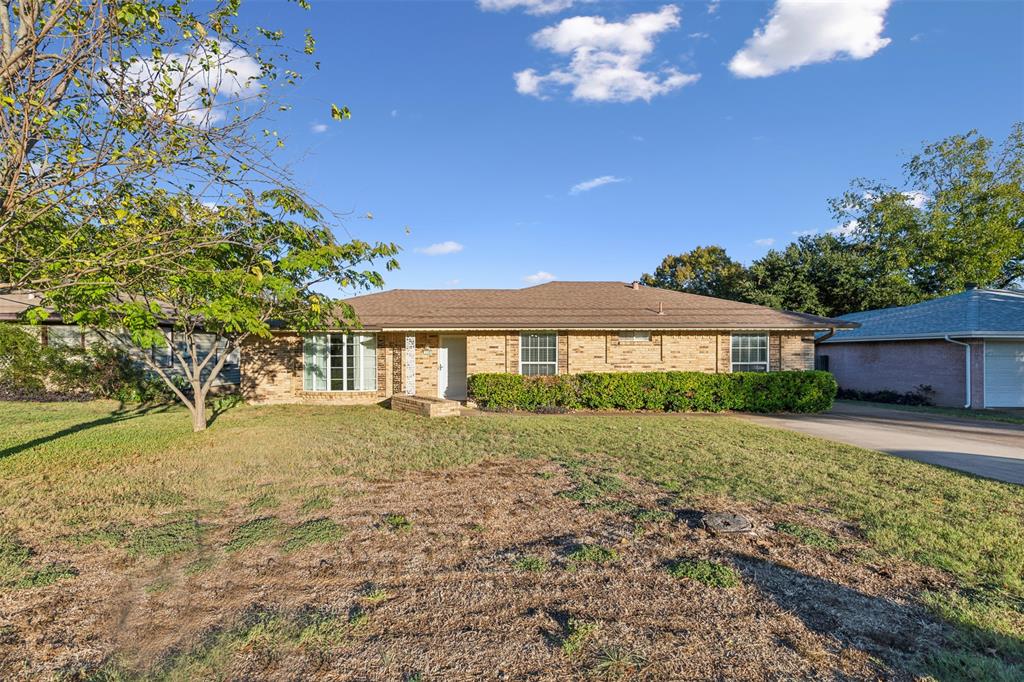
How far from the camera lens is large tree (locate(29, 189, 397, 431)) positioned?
5.45 m

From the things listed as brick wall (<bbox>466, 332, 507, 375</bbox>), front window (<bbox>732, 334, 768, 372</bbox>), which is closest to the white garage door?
front window (<bbox>732, 334, 768, 372</bbox>)

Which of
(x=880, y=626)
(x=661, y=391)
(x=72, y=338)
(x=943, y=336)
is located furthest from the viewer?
(x=943, y=336)

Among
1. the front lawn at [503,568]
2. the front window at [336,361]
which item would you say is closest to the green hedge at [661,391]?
the front window at [336,361]

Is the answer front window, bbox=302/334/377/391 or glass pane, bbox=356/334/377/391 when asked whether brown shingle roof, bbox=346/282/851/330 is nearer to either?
glass pane, bbox=356/334/377/391

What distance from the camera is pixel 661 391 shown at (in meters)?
13.4

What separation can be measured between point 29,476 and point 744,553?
8.96 metres

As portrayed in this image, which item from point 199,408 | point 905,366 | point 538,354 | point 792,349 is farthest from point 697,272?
point 199,408

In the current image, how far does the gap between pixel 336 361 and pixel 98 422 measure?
568 centimetres

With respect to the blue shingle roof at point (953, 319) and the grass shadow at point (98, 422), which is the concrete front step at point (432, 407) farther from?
the blue shingle roof at point (953, 319)

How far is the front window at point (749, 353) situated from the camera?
15.1 meters

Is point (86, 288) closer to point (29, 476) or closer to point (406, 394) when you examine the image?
point (29, 476)

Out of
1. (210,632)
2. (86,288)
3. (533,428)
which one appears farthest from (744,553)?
(86,288)

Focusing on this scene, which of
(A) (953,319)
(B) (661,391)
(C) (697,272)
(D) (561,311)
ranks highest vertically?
(C) (697,272)

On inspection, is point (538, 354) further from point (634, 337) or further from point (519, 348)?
point (634, 337)
